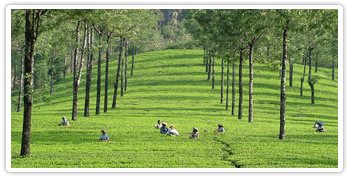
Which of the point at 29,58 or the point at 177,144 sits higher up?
the point at 29,58

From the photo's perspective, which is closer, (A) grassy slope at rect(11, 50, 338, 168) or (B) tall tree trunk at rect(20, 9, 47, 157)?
(A) grassy slope at rect(11, 50, 338, 168)

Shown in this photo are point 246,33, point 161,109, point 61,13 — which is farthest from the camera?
point 161,109

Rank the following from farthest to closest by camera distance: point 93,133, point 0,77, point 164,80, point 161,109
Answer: point 164,80
point 161,109
point 93,133
point 0,77

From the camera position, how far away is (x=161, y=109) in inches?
2736

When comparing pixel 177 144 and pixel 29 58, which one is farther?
pixel 177 144

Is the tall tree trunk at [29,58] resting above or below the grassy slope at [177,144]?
above

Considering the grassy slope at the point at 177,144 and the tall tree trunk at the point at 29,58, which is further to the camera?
the tall tree trunk at the point at 29,58

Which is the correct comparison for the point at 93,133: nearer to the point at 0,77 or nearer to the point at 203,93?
the point at 0,77

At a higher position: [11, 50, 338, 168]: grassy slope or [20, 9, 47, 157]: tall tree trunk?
[20, 9, 47, 157]: tall tree trunk
